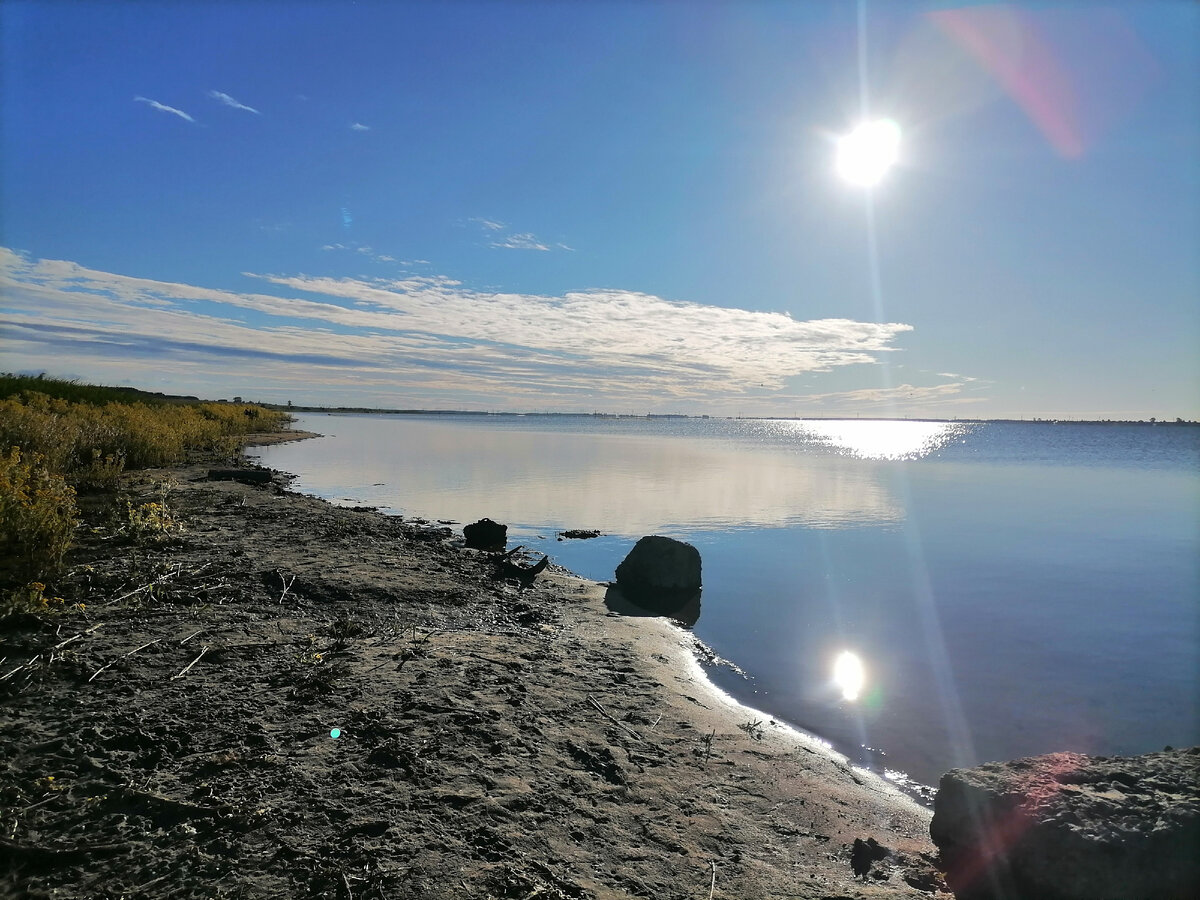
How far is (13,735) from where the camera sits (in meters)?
4.88

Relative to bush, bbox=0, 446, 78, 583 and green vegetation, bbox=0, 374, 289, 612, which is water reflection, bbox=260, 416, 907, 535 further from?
bush, bbox=0, 446, 78, 583

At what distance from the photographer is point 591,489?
3300 centimetres

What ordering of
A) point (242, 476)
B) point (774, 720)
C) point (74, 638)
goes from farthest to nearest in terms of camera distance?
point (242, 476), point (774, 720), point (74, 638)

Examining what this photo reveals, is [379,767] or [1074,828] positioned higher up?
[379,767]

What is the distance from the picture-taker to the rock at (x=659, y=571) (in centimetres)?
1398

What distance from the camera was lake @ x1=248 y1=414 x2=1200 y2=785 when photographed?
9188 millimetres

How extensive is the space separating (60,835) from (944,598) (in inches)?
682

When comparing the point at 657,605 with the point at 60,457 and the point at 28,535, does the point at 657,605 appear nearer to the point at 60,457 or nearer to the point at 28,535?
the point at 28,535

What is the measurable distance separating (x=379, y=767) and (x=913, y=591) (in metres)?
Result: 15.3

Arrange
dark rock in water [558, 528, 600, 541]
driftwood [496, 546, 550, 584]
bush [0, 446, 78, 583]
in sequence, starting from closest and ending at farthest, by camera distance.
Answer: bush [0, 446, 78, 583] < driftwood [496, 546, 550, 584] < dark rock in water [558, 528, 600, 541]

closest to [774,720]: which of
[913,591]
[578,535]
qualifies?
[913,591]

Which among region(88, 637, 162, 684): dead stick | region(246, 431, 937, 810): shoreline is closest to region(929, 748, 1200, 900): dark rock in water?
region(246, 431, 937, 810): shoreline

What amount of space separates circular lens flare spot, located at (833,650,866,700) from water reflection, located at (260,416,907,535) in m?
11.1

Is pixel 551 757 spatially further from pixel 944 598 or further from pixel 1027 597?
pixel 1027 597
